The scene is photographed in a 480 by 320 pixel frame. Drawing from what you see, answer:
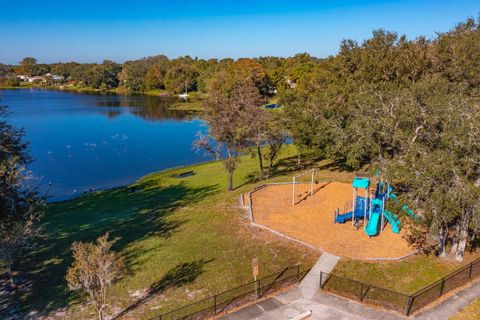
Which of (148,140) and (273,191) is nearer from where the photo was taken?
(273,191)

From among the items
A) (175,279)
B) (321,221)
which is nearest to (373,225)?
(321,221)

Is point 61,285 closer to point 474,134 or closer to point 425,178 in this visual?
point 425,178

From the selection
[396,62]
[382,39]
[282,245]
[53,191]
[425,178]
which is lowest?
[53,191]

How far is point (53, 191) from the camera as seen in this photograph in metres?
42.2

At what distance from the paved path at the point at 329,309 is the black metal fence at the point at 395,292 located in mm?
314

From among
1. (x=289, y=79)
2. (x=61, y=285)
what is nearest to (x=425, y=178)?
(x=61, y=285)

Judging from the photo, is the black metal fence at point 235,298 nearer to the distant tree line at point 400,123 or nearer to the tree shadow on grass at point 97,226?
the tree shadow on grass at point 97,226

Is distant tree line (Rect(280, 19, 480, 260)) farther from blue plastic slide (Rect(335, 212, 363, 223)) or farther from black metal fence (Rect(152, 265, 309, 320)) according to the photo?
black metal fence (Rect(152, 265, 309, 320))

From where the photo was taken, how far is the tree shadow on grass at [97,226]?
18266 mm

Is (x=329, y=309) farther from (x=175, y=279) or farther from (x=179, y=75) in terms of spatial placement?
(x=179, y=75)

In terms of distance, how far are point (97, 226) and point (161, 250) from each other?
29.4ft

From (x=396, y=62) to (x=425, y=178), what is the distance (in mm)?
27286

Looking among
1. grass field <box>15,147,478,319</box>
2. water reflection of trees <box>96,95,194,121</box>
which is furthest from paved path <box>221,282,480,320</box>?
water reflection of trees <box>96,95,194,121</box>

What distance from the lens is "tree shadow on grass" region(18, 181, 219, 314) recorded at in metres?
18.3
